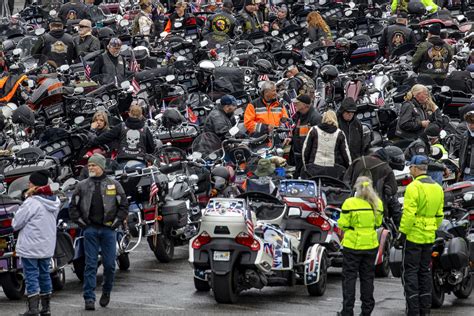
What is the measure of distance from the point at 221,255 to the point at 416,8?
831 inches

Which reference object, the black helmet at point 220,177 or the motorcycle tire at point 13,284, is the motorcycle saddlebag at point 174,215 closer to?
the black helmet at point 220,177

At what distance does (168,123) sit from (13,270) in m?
8.28

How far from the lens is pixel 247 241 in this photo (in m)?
19.6

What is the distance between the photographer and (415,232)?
1847 cm

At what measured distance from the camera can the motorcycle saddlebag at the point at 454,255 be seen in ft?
63.0

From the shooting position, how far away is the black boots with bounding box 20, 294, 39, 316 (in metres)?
18.8

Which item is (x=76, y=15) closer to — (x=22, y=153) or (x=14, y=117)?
(x=14, y=117)

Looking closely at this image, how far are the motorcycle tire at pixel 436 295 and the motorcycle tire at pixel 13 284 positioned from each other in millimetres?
5049

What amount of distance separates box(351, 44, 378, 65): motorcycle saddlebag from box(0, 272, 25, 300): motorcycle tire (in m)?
16.5

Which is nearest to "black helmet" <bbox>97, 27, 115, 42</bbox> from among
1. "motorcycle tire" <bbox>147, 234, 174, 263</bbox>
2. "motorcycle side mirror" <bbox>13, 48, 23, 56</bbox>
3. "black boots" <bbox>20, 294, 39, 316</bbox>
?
"motorcycle side mirror" <bbox>13, 48, 23, 56</bbox>

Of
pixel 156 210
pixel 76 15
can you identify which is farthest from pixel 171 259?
pixel 76 15

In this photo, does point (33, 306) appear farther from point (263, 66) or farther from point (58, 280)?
point (263, 66)

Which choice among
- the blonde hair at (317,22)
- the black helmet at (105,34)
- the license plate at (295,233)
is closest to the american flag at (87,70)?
the black helmet at (105,34)

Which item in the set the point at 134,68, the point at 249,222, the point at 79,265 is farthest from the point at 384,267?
the point at 134,68
